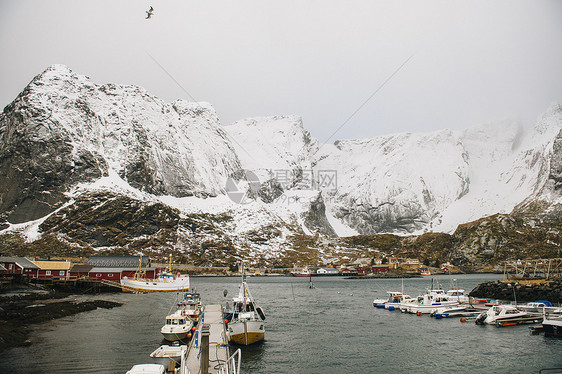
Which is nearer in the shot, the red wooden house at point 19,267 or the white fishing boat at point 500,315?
the white fishing boat at point 500,315

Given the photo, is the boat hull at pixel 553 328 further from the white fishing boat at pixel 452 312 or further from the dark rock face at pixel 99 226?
the dark rock face at pixel 99 226

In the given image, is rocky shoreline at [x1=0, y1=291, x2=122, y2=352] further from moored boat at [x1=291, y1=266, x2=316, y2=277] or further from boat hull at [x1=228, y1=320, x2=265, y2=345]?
moored boat at [x1=291, y1=266, x2=316, y2=277]

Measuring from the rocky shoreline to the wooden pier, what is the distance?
17.3 metres

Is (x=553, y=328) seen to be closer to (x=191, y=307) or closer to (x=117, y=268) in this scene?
(x=191, y=307)

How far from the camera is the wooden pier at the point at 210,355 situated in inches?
886

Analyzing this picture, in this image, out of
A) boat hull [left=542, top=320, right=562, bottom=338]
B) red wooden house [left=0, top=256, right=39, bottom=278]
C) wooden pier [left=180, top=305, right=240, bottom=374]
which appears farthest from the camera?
red wooden house [left=0, top=256, right=39, bottom=278]

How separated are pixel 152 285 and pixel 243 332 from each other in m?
66.2

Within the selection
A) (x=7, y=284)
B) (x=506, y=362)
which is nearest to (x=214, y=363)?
(x=506, y=362)

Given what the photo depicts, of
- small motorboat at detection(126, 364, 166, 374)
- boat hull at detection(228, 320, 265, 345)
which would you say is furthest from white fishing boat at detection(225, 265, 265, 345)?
small motorboat at detection(126, 364, 166, 374)

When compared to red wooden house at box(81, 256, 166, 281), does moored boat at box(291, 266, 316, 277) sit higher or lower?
lower

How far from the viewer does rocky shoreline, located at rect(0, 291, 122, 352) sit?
39438mm

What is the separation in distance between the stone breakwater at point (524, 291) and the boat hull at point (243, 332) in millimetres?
54323

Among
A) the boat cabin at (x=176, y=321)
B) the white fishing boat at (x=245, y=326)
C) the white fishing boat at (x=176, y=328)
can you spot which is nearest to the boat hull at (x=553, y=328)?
the white fishing boat at (x=245, y=326)

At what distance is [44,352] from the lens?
3591 centimetres
